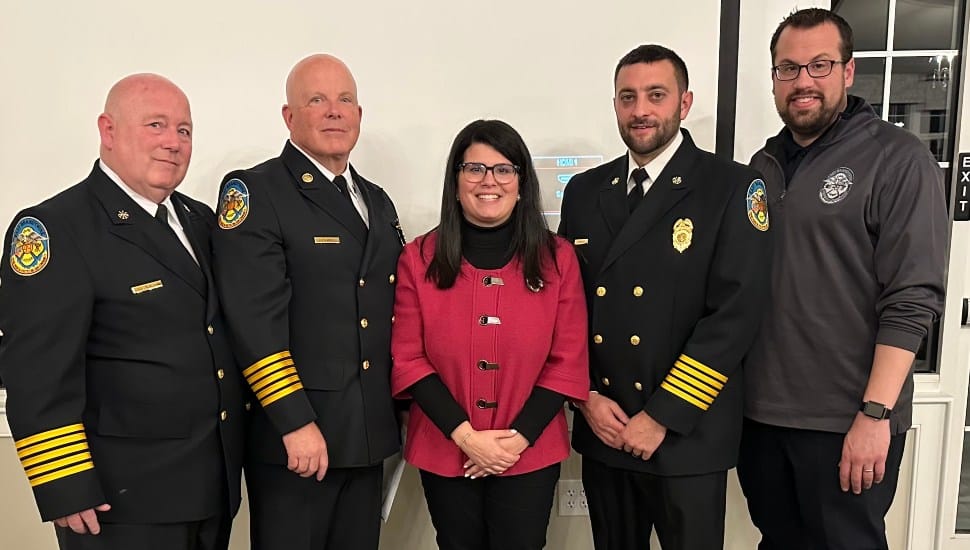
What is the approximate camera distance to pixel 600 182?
1644 millimetres

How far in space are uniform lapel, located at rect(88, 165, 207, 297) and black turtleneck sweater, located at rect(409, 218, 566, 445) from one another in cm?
56

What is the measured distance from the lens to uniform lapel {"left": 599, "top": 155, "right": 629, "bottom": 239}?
156 centimetres

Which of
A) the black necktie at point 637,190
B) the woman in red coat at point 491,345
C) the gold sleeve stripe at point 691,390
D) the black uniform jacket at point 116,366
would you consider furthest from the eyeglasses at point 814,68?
the black uniform jacket at point 116,366

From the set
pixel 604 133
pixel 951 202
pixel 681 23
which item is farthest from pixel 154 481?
pixel 951 202

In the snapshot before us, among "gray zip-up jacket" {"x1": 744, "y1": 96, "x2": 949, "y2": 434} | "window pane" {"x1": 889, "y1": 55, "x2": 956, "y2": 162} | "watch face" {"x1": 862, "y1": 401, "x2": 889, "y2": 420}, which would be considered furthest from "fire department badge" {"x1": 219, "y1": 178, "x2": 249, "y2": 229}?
"window pane" {"x1": 889, "y1": 55, "x2": 956, "y2": 162}

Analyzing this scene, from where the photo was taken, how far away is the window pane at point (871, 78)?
211 cm

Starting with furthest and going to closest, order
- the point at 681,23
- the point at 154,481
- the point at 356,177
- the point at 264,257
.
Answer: the point at 681,23
the point at 356,177
the point at 264,257
the point at 154,481

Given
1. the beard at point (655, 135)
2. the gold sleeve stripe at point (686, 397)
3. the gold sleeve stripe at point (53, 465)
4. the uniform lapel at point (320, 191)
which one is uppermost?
the beard at point (655, 135)

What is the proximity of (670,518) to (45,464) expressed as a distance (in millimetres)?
1317

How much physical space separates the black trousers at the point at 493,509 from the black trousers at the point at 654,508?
0.16m

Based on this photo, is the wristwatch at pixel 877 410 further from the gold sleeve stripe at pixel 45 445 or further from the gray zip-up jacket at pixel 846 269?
the gold sleeve stripe at pixel 45 445

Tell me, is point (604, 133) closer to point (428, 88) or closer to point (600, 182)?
point (600, 182)

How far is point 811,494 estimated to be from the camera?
1570mm

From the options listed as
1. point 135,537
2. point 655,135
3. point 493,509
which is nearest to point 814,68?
point 655,135
